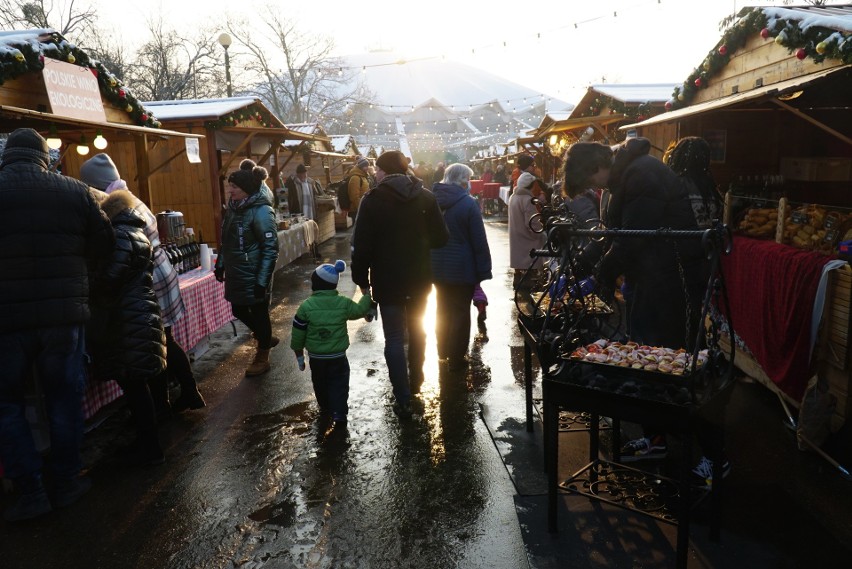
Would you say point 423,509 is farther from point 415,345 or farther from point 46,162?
point 46,162

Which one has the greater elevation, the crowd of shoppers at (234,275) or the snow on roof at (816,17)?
the snow on roof at (816,17)

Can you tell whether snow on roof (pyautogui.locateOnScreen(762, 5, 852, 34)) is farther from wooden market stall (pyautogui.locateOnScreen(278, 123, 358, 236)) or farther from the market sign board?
wooden market stall (pyautogui.locateOnScreen(278, 123, 358, 236))

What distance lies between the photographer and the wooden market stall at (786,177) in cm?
434

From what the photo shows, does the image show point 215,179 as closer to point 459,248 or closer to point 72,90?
point 72,90

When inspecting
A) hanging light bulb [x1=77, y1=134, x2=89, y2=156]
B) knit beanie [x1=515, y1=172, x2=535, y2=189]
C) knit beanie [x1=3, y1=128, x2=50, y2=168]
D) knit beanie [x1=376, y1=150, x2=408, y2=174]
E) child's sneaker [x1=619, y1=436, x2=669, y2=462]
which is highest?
hanging light bulb [x1=77, y1=134, x2=89, y2=156]

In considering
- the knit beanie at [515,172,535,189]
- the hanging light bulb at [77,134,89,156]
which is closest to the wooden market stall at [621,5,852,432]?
the knit beanie at [515,172,535,189]

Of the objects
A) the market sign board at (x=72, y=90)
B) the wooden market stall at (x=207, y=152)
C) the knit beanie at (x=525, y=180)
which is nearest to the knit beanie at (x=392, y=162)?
the market sign board at (x=72, y=90)

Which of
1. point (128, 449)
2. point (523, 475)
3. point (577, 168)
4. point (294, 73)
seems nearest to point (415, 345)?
point (523, 475)

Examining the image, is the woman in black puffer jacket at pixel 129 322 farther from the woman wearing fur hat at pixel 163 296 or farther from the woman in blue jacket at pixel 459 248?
the woman in blue jacket at pixel 459 248

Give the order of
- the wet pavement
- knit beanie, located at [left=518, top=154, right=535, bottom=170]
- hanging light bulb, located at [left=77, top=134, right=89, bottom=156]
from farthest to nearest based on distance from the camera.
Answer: knit beanie, located at [left=518, top=154, right=535, bottom=170], hanging light bulb, located at [left=77, top=134, right=89, bottom=156], the wet pavement

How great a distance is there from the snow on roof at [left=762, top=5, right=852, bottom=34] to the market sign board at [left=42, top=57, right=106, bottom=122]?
7243 mm

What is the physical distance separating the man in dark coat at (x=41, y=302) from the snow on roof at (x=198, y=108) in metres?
8.76

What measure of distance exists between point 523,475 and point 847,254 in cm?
267

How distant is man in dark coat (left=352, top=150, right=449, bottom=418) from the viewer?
464 centimetres
